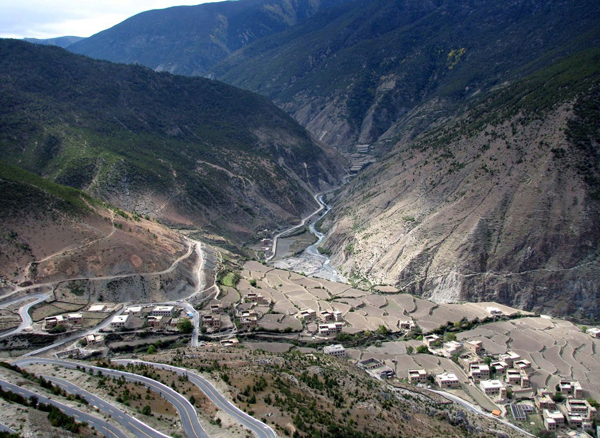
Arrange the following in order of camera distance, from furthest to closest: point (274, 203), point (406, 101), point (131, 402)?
point (406, 101) → point (274, 203) → point (131, 402)

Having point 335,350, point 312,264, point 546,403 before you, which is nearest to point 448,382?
point 546,403

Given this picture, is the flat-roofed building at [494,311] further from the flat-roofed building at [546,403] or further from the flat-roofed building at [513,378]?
the flat-roofed building at [546,403]

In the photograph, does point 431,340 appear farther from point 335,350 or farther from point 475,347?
point 335,350

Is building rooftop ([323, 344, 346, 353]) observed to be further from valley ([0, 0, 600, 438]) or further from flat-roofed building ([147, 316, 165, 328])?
flat-roofed building ([147, 316, 165, 328])

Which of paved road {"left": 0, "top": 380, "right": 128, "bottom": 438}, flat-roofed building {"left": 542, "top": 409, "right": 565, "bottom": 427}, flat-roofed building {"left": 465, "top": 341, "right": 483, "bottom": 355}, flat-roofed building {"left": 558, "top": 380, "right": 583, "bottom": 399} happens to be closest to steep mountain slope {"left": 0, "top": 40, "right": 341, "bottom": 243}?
flat-roofed building {"left": 465, "top": 341, "right": 483, "bottom": 355}

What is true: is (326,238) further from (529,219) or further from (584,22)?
(584,22)

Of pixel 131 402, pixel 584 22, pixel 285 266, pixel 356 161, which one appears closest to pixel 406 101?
pixel 356 161
